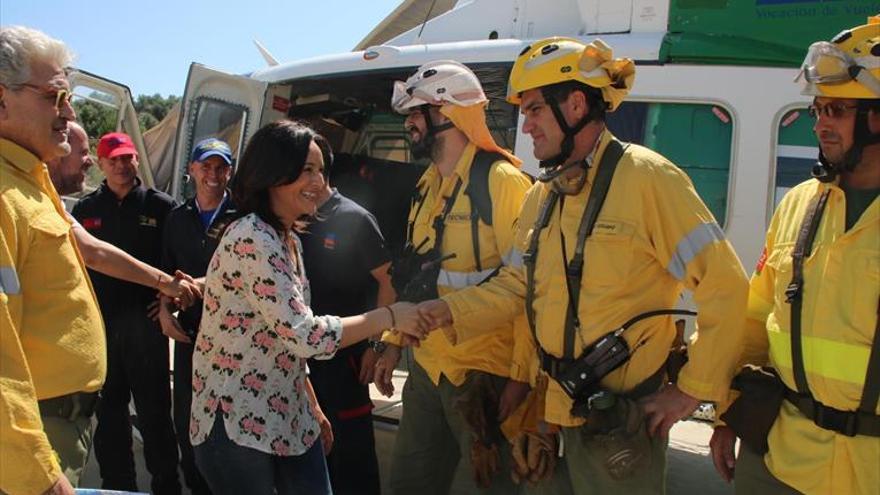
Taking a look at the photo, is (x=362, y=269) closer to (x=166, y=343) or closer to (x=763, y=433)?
(x=166, y=343)

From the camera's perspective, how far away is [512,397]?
2783 mm

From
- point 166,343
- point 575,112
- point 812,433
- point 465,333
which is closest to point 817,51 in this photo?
point 575,112

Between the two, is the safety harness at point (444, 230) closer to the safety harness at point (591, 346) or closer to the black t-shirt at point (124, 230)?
the safety harness at point (591, 346)

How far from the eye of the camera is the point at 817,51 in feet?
6.57

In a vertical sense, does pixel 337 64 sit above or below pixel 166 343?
above

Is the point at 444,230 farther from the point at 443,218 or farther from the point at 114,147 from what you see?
the point at 114,147

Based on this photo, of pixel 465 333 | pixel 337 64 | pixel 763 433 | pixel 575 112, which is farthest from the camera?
pixel 337 64

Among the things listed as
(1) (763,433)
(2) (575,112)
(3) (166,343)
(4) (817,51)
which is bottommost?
(3) (166,343)

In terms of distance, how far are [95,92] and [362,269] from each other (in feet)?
11.1

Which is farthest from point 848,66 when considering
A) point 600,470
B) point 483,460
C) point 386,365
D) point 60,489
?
point 60,489

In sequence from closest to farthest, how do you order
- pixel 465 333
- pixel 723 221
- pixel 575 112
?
pixel 575 112, pixel 465 333, pixel 723 221

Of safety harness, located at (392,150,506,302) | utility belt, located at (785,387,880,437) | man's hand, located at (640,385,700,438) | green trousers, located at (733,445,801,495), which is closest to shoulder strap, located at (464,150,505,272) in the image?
safety harness, located at (392,150,506,302)

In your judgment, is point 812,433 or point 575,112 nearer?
point 812,433

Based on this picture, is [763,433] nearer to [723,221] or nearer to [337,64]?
[723,221]
